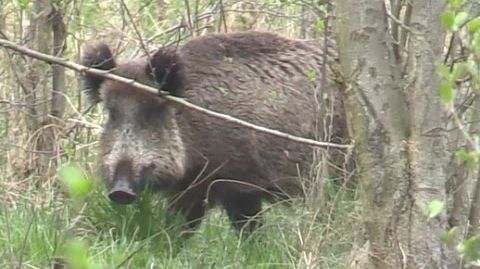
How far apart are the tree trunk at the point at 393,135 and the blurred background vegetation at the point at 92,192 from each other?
15.9 inches

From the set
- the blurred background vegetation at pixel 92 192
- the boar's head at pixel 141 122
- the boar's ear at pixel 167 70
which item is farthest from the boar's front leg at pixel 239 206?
the boar's ear at pixel 167 70

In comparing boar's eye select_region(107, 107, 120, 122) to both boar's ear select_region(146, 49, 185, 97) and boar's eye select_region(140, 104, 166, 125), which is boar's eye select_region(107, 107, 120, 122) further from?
boar's ear select_region(146, 49, 185, 97)

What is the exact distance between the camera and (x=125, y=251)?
5504 millimetres

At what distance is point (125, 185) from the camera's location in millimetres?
5898

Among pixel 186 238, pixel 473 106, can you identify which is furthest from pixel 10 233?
pixel 473 106

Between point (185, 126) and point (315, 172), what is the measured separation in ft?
2.96

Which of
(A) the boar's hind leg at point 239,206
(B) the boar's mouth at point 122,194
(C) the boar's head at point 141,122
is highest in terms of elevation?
(C) the boar's head at point 141,122

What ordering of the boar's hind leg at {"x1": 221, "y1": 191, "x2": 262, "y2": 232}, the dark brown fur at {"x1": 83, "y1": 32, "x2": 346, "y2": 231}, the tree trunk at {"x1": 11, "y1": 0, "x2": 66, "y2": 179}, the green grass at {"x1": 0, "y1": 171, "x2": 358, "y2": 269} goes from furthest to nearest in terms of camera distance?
the tree trunk at {"x1": 11, "y1": 0, "x2": 66, "y2": 179} → the boar's hind leg at {"x1": 221, "y1": 191, "x2": 262, "y2": 232} → the dark brown fur at {"x1": 83, "y1": 32, "x2": 346, "y2": 231} → the green grass at {"x1": 0, "y1": 171, "x2": 358, "y2": 269}

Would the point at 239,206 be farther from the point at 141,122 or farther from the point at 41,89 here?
the point at 41,89

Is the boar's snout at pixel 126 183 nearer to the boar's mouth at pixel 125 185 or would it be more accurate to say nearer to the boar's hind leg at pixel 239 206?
the boar's mouth at pixel 125 185

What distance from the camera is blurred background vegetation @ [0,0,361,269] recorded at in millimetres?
5336

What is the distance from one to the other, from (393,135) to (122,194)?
5.53 ft

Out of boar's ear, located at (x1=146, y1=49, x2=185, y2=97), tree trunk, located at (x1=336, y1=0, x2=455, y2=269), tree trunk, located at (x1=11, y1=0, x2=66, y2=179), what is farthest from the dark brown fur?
tree trunk, located at (x1=336, y1=0, x2=455, y2=269)

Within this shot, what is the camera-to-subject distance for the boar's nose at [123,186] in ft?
19.2
